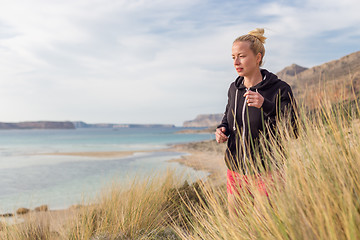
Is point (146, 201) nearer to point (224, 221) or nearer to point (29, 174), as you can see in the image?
point (224, 221)

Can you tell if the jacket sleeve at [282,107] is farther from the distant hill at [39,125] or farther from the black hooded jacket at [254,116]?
the distant hill at [39,125]

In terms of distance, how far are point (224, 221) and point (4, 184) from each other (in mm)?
11921

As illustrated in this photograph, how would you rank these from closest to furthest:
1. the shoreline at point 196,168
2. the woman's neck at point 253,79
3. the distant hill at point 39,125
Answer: the woman's neck at point 253,79, the shoreline at point 196,168, the distant hill at point 39,125

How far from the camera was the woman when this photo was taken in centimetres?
195

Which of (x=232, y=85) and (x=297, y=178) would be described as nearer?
(x=297, y=178)

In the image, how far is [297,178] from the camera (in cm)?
141

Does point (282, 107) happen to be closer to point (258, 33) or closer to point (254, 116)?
point (254, 116)

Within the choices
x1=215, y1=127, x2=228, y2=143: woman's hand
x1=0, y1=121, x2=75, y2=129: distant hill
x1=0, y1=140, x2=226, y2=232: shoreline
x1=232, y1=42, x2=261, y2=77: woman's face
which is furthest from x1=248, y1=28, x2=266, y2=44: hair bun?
x1=0, y1=121, x2=75, y2=129: distant hill

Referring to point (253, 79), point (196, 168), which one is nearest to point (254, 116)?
point (253, 79)

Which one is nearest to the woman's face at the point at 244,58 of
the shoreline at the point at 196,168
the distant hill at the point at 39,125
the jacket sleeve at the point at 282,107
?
the jacket sleeve at the point at 282,107

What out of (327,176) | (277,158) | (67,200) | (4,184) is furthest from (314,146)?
(4,184)

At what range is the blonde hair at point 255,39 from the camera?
204 centimetres

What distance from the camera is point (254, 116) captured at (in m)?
2.02

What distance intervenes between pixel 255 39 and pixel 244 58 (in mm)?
161
